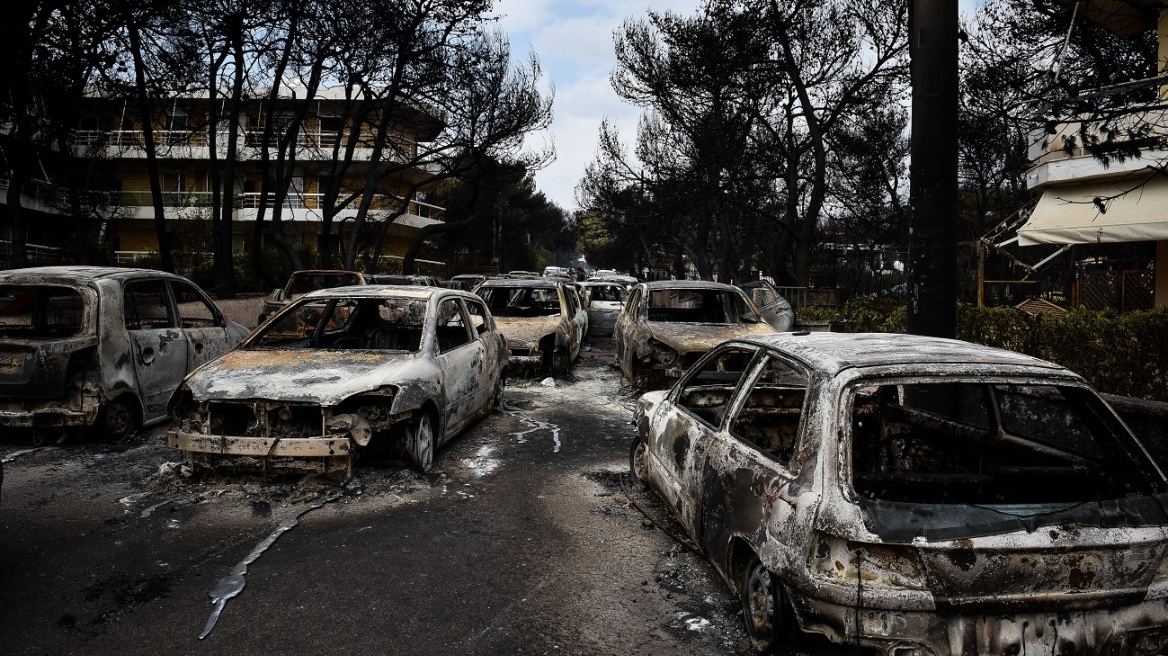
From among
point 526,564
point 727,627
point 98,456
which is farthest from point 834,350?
point 98,456

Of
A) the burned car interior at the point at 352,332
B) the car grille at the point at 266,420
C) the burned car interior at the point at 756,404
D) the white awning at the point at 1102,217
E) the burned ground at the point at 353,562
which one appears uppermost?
the white awning at the point at 1102,217

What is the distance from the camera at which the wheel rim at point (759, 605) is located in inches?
122

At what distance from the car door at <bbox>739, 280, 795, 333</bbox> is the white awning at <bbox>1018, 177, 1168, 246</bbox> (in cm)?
457

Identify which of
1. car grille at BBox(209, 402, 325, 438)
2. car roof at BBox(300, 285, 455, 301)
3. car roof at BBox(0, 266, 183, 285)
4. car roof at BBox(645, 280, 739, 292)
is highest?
car roof at BBox(0, 266, 183, 285)

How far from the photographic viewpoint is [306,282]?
1463 cm

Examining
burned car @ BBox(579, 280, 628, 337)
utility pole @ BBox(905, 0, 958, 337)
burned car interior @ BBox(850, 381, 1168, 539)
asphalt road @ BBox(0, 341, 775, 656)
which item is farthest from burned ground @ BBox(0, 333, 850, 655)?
burned car @ BBox(579, 280, 628, 337)

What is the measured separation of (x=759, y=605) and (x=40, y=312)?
7.30 meters

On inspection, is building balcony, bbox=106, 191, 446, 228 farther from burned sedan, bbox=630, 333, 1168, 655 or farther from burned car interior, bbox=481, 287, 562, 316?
burned sedan, bbox=630, 333, 1168, 655

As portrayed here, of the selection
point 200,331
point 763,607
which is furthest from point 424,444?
point 200,331

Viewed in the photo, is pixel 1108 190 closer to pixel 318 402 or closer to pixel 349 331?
pixel 349 331

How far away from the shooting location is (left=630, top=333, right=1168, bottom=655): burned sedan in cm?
263

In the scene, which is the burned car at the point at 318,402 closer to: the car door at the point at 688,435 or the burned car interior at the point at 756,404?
the car door at the point at 688,435

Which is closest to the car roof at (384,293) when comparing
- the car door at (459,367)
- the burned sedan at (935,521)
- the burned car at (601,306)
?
the car door at (459,367)

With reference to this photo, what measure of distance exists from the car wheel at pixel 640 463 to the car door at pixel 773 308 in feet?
31.8
